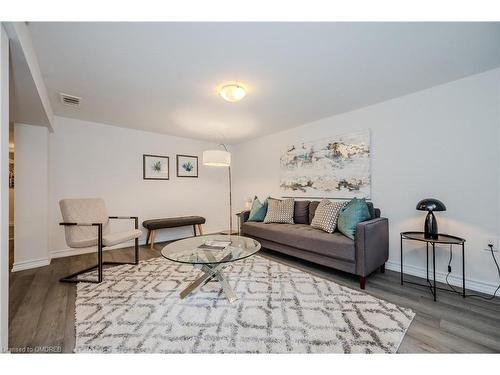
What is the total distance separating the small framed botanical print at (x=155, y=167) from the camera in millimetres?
4070

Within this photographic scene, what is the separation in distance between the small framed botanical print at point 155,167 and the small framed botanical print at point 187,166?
0.86ft

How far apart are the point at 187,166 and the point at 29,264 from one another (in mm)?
2873

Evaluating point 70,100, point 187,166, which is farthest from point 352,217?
point 70,100

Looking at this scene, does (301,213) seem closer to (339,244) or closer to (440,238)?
(339,244)

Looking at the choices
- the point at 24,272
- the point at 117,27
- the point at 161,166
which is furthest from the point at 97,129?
the point at 117,27

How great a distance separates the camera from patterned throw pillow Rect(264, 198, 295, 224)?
339 centimetres

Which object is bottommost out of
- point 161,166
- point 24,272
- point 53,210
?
point 24,272

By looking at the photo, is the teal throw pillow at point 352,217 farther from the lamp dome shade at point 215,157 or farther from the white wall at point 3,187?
the white wall at point 3,187

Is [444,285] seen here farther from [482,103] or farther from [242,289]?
[242,289]

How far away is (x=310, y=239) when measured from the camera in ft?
8.42

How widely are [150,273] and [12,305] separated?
1.12 metres

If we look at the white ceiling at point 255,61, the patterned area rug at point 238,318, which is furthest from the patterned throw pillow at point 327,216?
the white ceiling at point 255,61

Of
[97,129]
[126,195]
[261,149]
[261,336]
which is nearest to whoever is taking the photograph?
[261,336]

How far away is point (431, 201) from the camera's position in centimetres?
206
